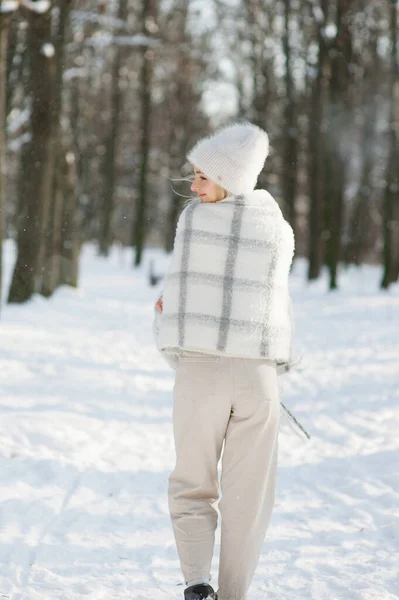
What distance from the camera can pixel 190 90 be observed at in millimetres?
35250

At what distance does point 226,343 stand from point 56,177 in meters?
13.6

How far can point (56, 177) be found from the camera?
1611 centimetres

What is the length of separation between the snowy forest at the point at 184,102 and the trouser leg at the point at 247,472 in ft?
17.6

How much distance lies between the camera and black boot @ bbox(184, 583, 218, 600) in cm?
314

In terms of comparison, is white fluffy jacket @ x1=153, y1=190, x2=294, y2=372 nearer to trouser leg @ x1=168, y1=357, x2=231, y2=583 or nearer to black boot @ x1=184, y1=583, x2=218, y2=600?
trouser leg @ x1=168, y1=357, x2=231, y2=583

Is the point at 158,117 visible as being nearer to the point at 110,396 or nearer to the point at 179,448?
the point at 110,396

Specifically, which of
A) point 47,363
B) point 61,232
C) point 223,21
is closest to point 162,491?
point 47,363

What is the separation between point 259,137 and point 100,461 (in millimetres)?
3422

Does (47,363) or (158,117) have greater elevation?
(158,117)

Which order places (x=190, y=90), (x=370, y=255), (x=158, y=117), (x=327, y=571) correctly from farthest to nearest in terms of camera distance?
1. (x=370, y=255)
2. (x=158, y=117)
3. (x=190, y=90)
4. (x=327, y=571)

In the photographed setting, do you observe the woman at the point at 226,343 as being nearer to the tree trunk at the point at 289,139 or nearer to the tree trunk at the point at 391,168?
the tree trunk at the point at 391,168

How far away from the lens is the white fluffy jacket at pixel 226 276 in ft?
10.1

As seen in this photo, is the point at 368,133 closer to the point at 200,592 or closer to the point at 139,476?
the point at 139,476

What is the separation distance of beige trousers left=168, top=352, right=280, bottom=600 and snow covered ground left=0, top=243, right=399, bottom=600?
13.3 inches
